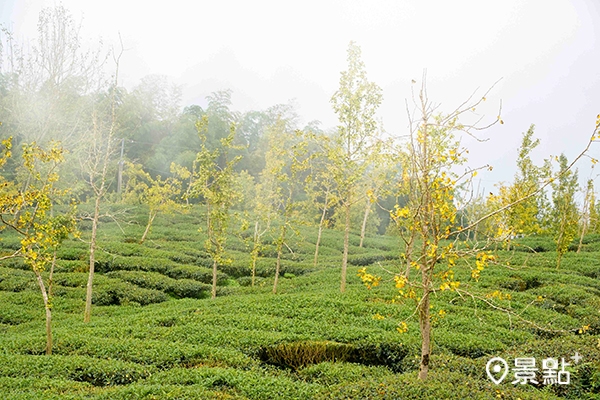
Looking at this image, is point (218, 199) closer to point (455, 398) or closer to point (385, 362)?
point (385, 362)

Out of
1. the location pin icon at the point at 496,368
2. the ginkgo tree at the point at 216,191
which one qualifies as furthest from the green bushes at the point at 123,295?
the location pin icon at the point at 496,368

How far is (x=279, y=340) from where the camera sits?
409 inches

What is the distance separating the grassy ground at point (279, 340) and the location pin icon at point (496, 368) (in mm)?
142

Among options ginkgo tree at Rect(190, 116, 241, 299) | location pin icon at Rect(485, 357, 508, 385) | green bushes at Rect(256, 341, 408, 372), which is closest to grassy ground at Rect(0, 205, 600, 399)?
green bushes at Rect(256, 341, 408, 372)

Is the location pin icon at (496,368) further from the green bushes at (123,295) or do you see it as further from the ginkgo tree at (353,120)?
the green bushes at (123,295)

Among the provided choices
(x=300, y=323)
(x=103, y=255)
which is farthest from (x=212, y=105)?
(x=300, y=323)

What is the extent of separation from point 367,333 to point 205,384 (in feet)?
14.4

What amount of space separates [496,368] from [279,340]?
15.1ft

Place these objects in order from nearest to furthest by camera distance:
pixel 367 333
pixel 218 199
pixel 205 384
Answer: pixel 205 384, pixel 367 333, pixel 218 199

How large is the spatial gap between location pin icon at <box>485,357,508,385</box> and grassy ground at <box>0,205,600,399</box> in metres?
0.14

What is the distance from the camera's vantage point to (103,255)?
21797 mm

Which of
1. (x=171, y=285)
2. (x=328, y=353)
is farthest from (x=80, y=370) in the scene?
(x=171, y=285)

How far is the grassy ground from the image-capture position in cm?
798

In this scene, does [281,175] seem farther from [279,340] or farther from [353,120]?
[279,340]
